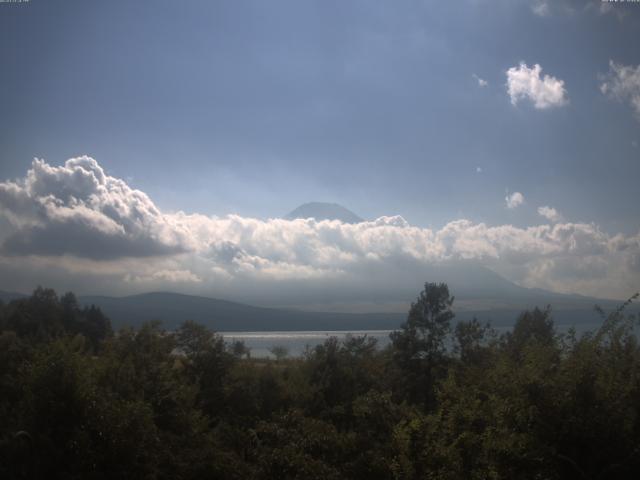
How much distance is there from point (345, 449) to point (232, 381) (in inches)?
790

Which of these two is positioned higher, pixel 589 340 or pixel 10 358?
pixel 589 340

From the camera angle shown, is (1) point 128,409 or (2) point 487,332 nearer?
(1) point 128,409

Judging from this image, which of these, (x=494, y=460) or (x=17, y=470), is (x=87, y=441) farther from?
(x=494, y=460)

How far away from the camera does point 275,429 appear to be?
17.6 meters

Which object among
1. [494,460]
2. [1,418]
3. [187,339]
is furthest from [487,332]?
[1,418]

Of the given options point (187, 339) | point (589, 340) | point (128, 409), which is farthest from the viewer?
point (187, 339)

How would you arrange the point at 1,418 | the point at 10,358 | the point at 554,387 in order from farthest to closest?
the point at 10,358, the point at 1,418, the point at 554,387

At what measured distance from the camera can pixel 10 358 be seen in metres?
33.0

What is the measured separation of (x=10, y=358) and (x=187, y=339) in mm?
11542

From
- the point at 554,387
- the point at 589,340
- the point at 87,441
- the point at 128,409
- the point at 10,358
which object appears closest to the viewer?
the point at 554,387

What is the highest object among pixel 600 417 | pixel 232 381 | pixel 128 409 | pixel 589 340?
pixel 589 340

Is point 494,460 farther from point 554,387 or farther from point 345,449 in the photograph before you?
point 345,449

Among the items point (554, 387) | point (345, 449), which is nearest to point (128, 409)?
point (345, 449)

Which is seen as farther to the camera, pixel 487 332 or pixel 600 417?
pixel 487 332
